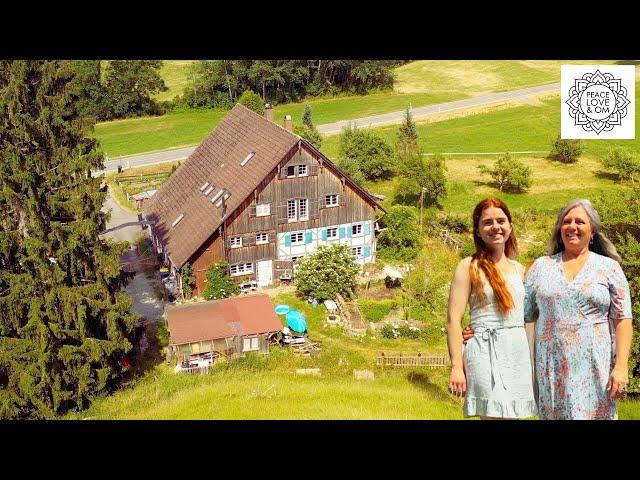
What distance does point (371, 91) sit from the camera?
211 ft

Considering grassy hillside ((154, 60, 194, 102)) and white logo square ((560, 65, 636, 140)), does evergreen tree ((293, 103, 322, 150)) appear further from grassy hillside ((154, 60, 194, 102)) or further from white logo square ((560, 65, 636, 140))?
white logo square ((560, 65, 636, 140))

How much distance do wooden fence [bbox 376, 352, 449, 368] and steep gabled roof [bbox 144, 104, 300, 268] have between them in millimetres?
9720

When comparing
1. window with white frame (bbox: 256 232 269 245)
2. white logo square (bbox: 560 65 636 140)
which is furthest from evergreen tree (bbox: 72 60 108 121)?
white logo square (bbox: 560 65 636 140)

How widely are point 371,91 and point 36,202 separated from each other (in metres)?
50.4

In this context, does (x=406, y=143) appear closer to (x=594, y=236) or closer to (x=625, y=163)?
(x=625, y=163)

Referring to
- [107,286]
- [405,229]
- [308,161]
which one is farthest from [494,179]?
[107,286]

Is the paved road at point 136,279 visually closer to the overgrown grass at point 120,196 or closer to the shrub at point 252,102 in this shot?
the overgrown grass at point 120,196

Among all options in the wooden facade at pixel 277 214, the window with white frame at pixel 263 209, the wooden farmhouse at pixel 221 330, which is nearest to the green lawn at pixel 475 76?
the wooden facade at pixel 277 214

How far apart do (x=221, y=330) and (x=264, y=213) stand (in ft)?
24.2

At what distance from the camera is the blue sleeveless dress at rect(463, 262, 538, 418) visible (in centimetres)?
608

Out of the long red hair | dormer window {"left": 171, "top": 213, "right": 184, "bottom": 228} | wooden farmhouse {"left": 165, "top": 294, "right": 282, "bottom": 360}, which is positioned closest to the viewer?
the long red hair

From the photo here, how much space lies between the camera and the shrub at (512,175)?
131 ft

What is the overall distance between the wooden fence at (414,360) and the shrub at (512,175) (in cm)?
2100
